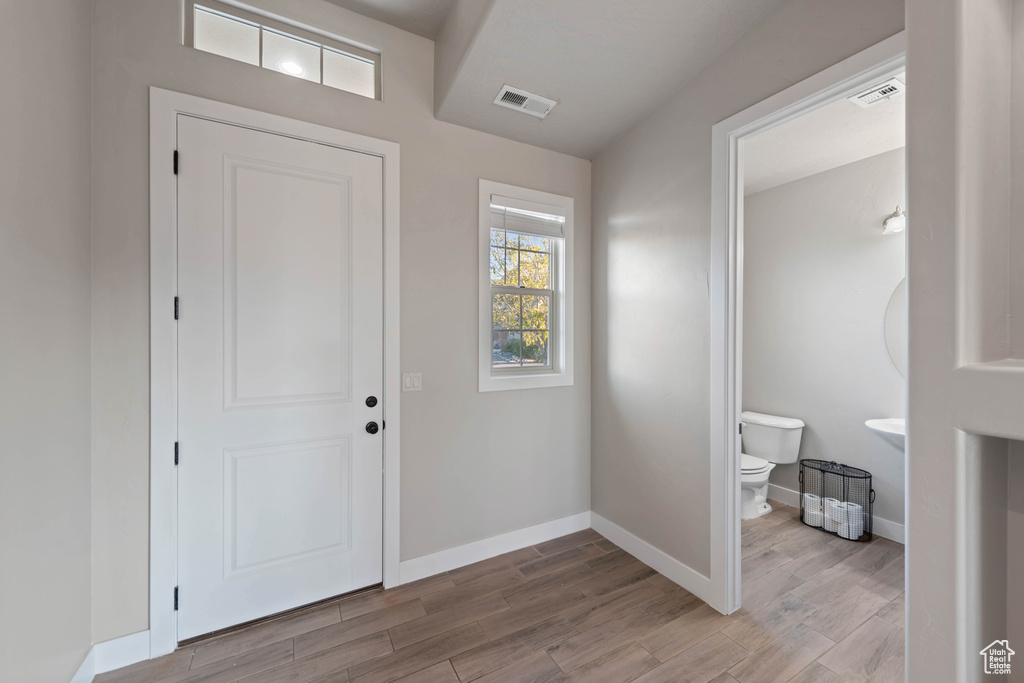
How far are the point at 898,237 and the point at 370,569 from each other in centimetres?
374

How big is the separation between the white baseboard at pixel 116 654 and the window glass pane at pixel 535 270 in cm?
242

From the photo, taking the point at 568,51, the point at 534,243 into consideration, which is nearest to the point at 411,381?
the point at 534,243

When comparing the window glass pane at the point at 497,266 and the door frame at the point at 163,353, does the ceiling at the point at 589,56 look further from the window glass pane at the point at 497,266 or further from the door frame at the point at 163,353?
the door frame at the point at 163,353

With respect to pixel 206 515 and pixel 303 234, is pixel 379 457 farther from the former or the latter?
pixel 303 234

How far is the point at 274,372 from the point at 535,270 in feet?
5.26

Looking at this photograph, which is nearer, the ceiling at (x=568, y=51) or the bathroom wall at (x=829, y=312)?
the ceiling at (x=568, y=51)

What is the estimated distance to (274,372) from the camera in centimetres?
187

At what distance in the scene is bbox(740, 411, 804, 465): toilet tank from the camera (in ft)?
9.89

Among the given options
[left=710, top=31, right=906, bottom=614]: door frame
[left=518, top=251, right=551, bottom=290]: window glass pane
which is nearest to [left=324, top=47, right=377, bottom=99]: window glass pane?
[left=518, top=251, right=551, bottom=290]: window glass pane

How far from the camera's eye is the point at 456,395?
2314 millimetres

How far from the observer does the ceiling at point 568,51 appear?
5.22ft

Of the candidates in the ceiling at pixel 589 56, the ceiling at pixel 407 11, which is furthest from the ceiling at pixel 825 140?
the ceiling at pixel 407 11

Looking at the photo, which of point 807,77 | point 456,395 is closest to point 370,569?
point 456,395

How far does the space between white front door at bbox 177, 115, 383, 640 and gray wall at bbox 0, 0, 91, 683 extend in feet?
0.97
